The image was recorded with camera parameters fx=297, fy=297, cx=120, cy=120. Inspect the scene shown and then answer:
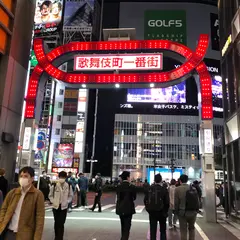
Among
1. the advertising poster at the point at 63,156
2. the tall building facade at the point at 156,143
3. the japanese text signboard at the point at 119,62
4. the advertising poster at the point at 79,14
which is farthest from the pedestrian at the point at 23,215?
the tall building facade at the point at 156,143

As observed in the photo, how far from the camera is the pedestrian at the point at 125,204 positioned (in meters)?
6.71

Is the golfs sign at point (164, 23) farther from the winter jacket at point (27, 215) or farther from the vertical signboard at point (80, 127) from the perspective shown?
the vertical signboard at point (80, 127)

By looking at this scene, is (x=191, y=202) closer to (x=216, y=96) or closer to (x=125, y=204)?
(x=125, y=204)

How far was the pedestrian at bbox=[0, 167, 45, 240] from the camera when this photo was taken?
3738mm

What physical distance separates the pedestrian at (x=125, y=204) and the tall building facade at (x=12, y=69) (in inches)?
182

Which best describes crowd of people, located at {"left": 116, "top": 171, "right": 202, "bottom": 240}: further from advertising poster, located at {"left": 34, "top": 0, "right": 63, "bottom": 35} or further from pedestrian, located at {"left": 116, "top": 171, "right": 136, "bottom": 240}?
advertising poster, located at {"left": 34, "top": 0, "right": 63, "bottom": 35}

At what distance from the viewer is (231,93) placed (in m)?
13.5

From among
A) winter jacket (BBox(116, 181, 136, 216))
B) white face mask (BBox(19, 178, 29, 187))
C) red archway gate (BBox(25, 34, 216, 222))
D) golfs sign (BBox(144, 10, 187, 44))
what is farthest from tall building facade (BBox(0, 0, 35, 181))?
white face mask (BBox(19, 178, 29, 187))

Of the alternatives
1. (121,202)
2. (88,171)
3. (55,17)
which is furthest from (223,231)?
(88,171)

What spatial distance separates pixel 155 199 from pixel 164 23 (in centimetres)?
829

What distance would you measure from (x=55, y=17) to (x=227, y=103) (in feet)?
159

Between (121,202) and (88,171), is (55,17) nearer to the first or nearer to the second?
(88,171)

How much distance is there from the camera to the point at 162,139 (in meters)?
76.3

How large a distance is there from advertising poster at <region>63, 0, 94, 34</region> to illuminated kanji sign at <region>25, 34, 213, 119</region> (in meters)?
44.9
